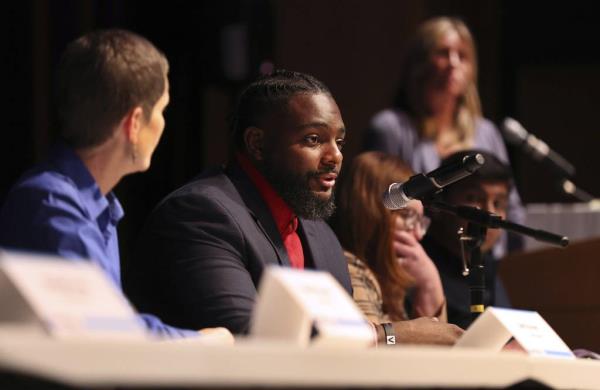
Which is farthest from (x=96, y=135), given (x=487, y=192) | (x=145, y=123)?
(x=487, y=192)

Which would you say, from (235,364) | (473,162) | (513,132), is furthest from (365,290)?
(235,364)

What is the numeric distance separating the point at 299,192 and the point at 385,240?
2.38ft

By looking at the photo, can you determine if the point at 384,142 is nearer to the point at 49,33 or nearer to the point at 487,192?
the point at 487,192

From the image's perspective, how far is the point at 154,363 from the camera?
1552 millimetres

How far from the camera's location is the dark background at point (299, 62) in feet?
19.7

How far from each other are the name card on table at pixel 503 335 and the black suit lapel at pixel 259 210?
3.08ft

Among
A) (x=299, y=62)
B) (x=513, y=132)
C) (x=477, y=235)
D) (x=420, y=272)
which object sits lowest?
(x=420, y=272)

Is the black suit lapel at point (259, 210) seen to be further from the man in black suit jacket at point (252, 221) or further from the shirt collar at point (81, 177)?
the shirt collar at point (81, 177)

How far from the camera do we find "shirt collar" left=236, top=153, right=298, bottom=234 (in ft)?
11.0

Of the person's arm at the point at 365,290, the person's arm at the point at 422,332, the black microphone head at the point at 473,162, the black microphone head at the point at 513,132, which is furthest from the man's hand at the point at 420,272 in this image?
the black microphone head at the point at 513,132

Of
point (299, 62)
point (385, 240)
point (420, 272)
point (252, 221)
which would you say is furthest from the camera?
point (299, 62)

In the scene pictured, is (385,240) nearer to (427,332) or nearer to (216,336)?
(427,332)

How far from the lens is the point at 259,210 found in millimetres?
3258

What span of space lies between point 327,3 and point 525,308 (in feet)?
9.83
